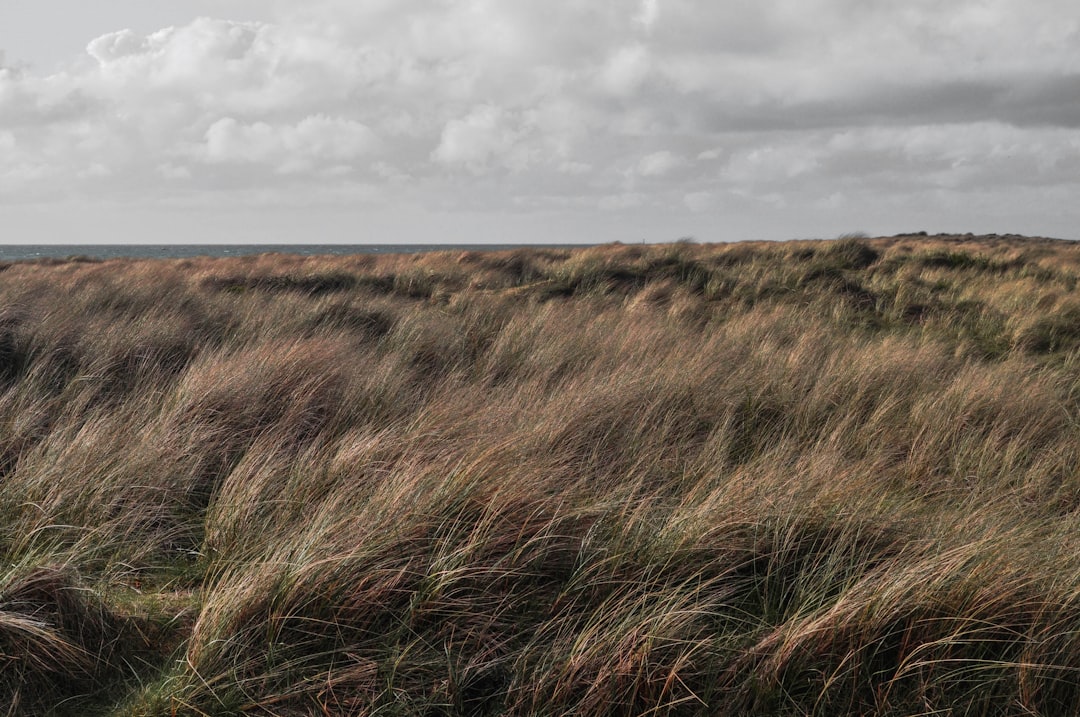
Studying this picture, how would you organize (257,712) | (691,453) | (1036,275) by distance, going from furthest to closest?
(1036,275) → (691,453) → (257,712)

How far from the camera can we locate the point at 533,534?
2.99 meters

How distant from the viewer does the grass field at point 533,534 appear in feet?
7.80

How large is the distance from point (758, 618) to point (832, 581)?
361 millimetres

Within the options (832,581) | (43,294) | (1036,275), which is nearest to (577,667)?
(832,581)

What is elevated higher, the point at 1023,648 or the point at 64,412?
the point at 64,412

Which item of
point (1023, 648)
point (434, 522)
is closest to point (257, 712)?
point (434, 522)

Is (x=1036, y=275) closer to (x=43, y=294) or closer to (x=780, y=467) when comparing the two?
(x=780, y=467)

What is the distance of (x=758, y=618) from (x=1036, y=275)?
601 inches

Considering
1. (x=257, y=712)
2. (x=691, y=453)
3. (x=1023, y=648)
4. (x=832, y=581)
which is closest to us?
(x=257, y=712)

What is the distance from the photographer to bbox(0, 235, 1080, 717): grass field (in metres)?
2.38

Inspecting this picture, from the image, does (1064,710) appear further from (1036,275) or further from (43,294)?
(1036,275)

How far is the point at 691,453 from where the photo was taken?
14.0 feet

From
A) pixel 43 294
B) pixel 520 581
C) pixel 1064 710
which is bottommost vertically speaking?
pixel 1064 710

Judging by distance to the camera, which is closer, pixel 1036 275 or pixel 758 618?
pixel 758 618
